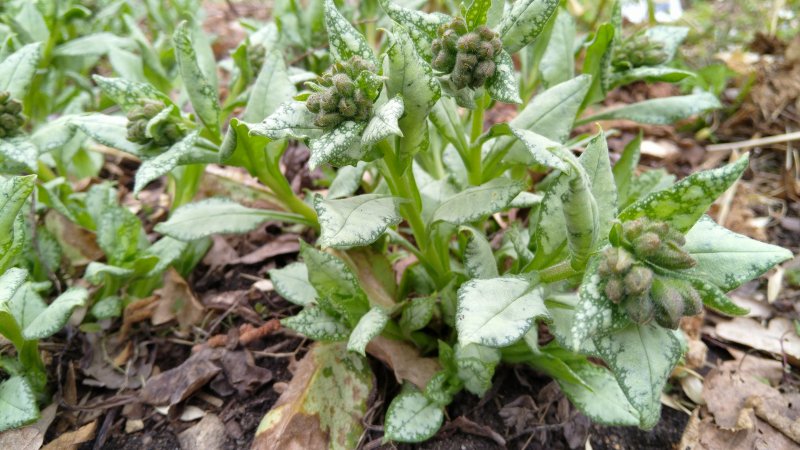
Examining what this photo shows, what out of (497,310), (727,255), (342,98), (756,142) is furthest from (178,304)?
(756,142)

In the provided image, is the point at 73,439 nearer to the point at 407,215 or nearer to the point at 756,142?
the point at 407,215

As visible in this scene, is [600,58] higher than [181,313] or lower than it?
higher

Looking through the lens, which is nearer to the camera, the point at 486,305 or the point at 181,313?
the point at 486,305

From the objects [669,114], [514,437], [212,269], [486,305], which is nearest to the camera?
[486,305]

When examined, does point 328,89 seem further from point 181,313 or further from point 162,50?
point 162,50

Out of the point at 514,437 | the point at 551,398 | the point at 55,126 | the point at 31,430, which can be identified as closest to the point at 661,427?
the point at 551,398

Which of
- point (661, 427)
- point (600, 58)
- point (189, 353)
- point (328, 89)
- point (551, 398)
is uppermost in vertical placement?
point (328, 89)
